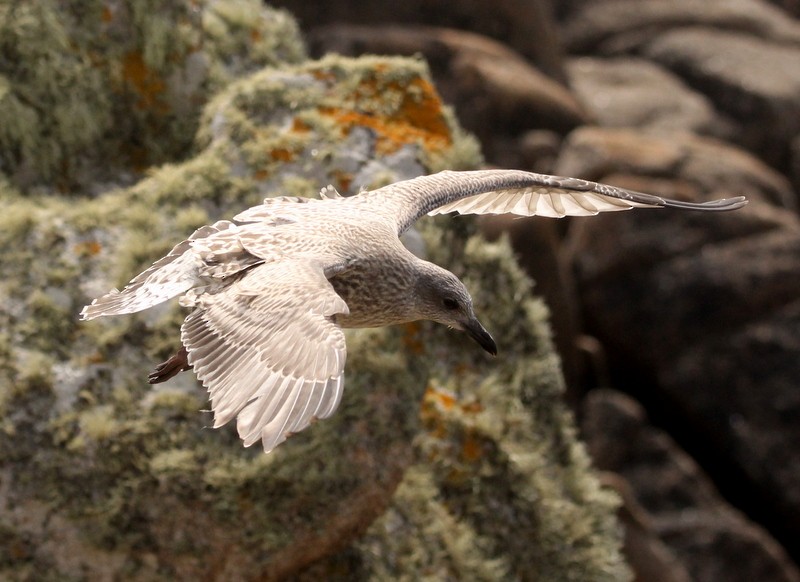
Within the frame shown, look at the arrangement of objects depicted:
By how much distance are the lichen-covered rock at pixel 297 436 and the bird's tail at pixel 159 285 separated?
962mm

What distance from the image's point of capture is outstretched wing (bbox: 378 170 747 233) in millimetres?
4809

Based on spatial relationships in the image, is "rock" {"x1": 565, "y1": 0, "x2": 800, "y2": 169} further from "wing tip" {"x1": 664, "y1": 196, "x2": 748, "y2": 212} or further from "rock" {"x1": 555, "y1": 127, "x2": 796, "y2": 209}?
"wing tip" {"x1": 664, "y1": 196, "x2": 748, "y2": 212}

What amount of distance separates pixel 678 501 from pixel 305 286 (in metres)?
7.97

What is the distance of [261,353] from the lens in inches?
135

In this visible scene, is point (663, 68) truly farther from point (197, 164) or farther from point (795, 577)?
point (197, 164)

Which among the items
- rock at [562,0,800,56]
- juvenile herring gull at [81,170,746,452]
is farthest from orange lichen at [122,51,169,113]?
rock at [562,0,800,56]

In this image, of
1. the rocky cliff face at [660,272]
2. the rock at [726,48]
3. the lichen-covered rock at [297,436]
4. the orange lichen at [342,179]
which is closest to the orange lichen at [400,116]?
the lichen-covered rock at [297,436]

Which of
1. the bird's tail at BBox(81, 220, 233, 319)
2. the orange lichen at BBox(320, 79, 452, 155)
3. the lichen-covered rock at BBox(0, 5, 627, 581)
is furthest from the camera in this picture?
the orange lichen at BBox(320, 79, 452, 155)

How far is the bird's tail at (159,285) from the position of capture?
13.4 ft

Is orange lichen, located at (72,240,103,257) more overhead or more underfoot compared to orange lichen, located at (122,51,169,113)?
more underfoot

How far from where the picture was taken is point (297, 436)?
5.23 meters

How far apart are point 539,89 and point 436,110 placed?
241 inches

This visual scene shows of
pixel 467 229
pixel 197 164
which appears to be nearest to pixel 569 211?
pixel 467 229

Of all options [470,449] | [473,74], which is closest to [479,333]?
[470,449]
